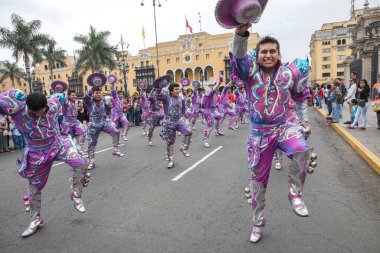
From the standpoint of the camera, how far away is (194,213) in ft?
13.0

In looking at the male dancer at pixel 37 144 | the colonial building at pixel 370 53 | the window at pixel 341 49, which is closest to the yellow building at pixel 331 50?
the window at pixel 341 49

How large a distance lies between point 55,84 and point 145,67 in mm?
70588

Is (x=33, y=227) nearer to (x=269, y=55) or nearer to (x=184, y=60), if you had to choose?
(x=269, y=55)

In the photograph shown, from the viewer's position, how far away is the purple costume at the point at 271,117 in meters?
2.82

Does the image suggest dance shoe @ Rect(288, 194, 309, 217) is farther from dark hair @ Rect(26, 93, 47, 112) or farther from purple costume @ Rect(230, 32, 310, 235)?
dark hair @ Rect(26, 93, 47, 112)

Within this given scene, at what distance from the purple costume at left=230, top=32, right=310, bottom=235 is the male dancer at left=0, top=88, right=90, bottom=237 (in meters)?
2.23

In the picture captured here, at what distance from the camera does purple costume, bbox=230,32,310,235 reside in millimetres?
2820

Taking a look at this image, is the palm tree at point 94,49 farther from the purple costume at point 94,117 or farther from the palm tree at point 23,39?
the purple costume at point 94,117

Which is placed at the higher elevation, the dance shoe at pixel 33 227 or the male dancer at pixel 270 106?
the male dancer at pixel 270 106

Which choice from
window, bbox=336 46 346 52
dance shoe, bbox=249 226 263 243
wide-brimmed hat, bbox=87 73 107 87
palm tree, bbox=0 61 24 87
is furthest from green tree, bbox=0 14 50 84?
window, bbox=336 46 346 52

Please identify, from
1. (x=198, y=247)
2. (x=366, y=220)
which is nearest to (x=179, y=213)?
(x=198, y=247)

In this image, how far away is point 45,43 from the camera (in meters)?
31.2

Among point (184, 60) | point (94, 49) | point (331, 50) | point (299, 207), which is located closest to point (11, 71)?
point (94, 49)

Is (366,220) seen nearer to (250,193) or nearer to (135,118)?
(250,193)
